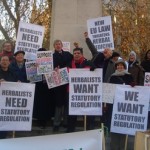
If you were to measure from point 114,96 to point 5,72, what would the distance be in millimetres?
2046

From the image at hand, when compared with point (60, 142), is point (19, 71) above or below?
above

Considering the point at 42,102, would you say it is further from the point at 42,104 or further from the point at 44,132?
the point at 44,132

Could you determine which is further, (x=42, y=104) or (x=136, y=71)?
(x=136, y=71)

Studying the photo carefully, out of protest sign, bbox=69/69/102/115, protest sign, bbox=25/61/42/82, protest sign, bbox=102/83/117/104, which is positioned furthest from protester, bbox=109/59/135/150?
protest sign, bbox=25/61/42/82

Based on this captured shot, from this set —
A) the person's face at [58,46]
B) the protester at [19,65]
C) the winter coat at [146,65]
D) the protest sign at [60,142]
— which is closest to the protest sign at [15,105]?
the protester at [19,65]

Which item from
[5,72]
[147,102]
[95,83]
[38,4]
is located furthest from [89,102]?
[38,4]

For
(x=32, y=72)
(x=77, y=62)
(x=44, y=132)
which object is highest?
(x=77, y=62)

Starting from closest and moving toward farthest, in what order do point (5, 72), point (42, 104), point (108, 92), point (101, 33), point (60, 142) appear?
point (60, 142) → point (5, 72) → point (108, 92) → point (42, 104) → point (101, 33)

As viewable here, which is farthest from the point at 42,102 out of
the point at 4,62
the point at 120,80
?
the point at 120,80

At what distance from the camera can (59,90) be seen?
9375 millimetres

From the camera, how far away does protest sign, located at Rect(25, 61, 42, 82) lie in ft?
31.1

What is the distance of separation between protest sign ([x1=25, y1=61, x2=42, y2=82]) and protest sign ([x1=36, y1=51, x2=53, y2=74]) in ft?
0.50

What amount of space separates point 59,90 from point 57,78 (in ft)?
0.97

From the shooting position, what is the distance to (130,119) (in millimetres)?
8461
